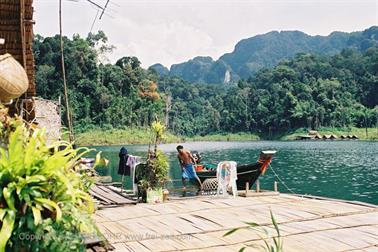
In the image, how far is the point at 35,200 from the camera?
1935mm

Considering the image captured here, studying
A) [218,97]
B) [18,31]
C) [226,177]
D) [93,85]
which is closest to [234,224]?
[226,177]

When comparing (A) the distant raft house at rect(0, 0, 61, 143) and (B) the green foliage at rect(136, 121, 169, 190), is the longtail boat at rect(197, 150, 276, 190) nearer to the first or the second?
(B) the green foliage at rect(136, 121, 169, 190)

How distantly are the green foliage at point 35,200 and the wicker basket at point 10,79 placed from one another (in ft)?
5.83

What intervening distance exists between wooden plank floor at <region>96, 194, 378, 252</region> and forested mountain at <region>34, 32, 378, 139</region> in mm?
40899

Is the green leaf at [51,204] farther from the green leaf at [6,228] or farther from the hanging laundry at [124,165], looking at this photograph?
the hanging laundry at [124,165]

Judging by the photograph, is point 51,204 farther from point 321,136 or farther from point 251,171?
point 321,136

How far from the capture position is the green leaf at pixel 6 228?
1.79 meters

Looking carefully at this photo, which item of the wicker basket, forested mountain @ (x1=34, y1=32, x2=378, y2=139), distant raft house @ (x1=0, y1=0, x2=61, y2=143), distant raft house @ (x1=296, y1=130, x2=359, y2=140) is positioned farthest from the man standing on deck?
distant raft house @ (x1=296, y1=130, x2=359, y2=140)

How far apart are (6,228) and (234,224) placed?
345 cm

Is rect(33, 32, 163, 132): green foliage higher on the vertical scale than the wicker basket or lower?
higher

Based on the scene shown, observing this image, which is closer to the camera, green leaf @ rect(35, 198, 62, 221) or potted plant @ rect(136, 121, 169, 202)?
green leaf @ rect(35, 198, 62, 221)

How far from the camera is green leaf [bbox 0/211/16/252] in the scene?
1.79m

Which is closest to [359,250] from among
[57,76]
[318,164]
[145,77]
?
[318,164]

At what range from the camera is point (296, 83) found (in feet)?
221
